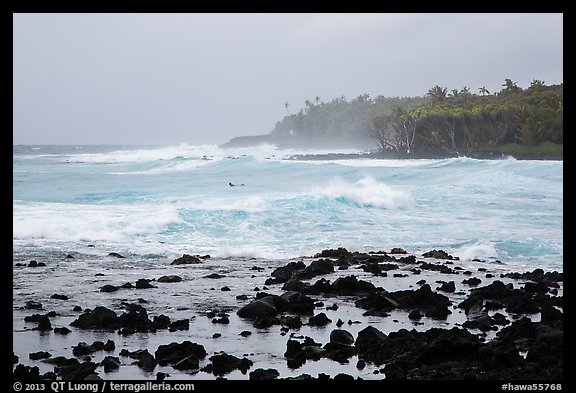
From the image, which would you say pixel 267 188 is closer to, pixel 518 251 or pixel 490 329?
pixel 518 251

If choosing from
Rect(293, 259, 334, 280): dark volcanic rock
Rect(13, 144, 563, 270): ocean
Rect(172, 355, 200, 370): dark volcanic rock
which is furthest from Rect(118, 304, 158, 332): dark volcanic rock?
Rect(13, 144, 563, 270): ocean

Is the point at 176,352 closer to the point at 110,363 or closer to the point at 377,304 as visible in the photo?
the point at 110,363

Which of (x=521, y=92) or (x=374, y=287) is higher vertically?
(x=521, y=92)

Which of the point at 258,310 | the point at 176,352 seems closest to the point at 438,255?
the point at 258,310

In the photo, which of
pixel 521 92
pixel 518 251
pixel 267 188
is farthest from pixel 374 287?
pixel 521 92

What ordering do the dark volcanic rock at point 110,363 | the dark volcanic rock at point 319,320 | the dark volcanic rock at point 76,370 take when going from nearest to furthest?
the dark volcanic rock at point 76,370
the dark volcanic rock at point 110,363
the dark volcanic rock at point 319,320

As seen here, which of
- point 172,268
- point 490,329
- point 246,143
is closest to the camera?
point 490,329

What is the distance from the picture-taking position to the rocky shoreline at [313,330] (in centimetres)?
605

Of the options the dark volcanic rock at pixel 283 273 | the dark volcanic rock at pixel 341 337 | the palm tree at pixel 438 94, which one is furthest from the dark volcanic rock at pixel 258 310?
the palm tree at pixel 438 94

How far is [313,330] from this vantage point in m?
7.91

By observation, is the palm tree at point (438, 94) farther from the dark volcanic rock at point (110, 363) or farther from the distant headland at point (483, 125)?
the dark volcanic rock at point (110, 363)

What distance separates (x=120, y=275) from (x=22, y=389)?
842 cm

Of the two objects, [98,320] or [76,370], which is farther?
[98,320]

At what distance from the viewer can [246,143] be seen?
492 ft
